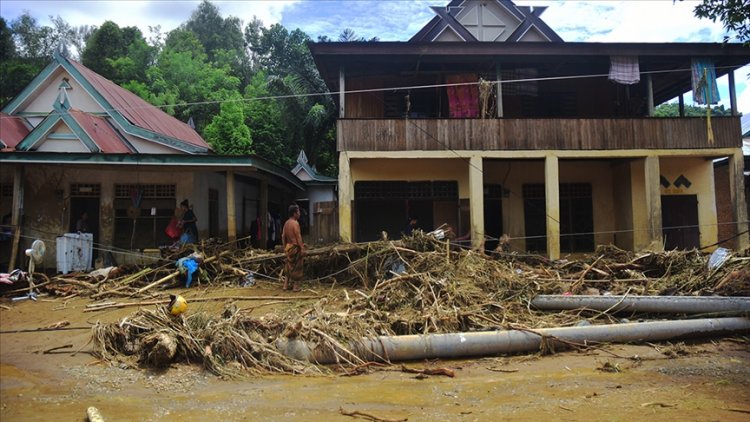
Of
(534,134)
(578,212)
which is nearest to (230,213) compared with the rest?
(534,134)

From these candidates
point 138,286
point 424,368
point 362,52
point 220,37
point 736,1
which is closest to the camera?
point 424,368

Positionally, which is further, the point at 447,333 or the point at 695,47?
the point at 695,47

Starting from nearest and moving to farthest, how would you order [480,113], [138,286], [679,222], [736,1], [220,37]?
[736,1], [138,286], [480,113], [679,222], [220,37]

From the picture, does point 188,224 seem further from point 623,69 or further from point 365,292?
point 623,69

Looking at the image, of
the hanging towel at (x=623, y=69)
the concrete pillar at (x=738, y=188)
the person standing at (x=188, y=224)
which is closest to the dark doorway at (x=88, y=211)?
the person standing at (x=188, y=224)

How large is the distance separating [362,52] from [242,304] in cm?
Answer: 831

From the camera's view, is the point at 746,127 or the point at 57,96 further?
the point at 746,127

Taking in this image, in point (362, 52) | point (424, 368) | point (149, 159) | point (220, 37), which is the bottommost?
point (424, 368)

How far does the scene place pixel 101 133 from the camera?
1348 cm

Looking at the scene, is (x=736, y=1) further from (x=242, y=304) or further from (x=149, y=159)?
(x=149, y=159)

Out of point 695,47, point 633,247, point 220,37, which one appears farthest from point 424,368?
point 220,37

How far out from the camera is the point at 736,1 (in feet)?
23.7

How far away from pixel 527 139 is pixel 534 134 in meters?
0.26

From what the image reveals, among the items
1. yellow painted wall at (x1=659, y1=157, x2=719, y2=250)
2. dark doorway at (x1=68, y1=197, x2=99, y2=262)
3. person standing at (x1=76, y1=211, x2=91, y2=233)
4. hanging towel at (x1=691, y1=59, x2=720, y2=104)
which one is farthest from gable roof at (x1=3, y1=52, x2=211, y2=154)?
yellow painted wall at (x1=659, y1=157, x2=719, y2=250)
